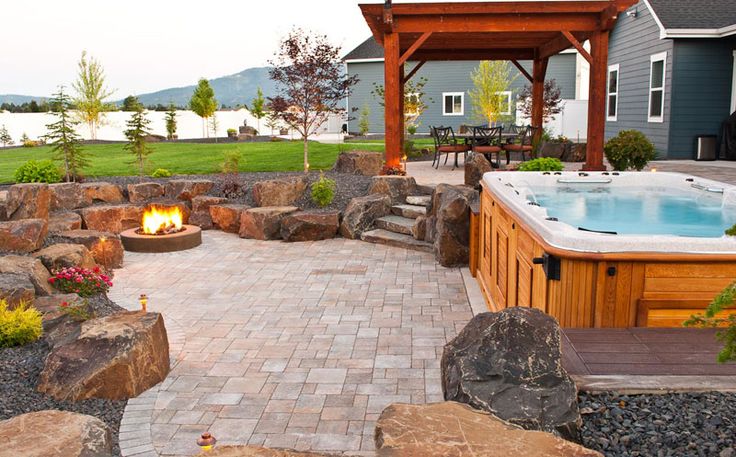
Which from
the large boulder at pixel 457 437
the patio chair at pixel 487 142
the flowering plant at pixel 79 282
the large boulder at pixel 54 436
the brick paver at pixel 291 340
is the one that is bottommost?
the brick paver at pixel 291 340

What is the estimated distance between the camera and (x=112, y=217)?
928cm

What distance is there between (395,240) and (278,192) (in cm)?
228

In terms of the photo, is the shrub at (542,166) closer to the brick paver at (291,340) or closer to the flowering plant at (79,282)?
the brick paver at (291,340)

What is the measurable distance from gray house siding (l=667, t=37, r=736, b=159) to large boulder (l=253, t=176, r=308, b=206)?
28.9 feet

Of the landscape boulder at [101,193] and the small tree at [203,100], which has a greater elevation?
the small tree at [203,100]

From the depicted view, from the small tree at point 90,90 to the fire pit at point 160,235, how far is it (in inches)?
651

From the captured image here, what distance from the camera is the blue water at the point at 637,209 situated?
655 cm

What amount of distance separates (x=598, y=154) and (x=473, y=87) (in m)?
17.1

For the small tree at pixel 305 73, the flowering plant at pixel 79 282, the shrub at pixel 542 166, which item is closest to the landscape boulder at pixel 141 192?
the small tree at pixel 305 73

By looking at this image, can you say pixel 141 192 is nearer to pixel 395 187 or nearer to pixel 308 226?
pixel 308 226

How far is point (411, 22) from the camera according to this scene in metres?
9.70

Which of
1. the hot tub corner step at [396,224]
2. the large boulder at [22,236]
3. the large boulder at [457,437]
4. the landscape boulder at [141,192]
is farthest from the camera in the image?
the landscape boulder at [141,192]

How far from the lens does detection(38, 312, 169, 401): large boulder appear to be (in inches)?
147

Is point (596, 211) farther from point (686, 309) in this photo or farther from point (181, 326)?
point (181, 326)
